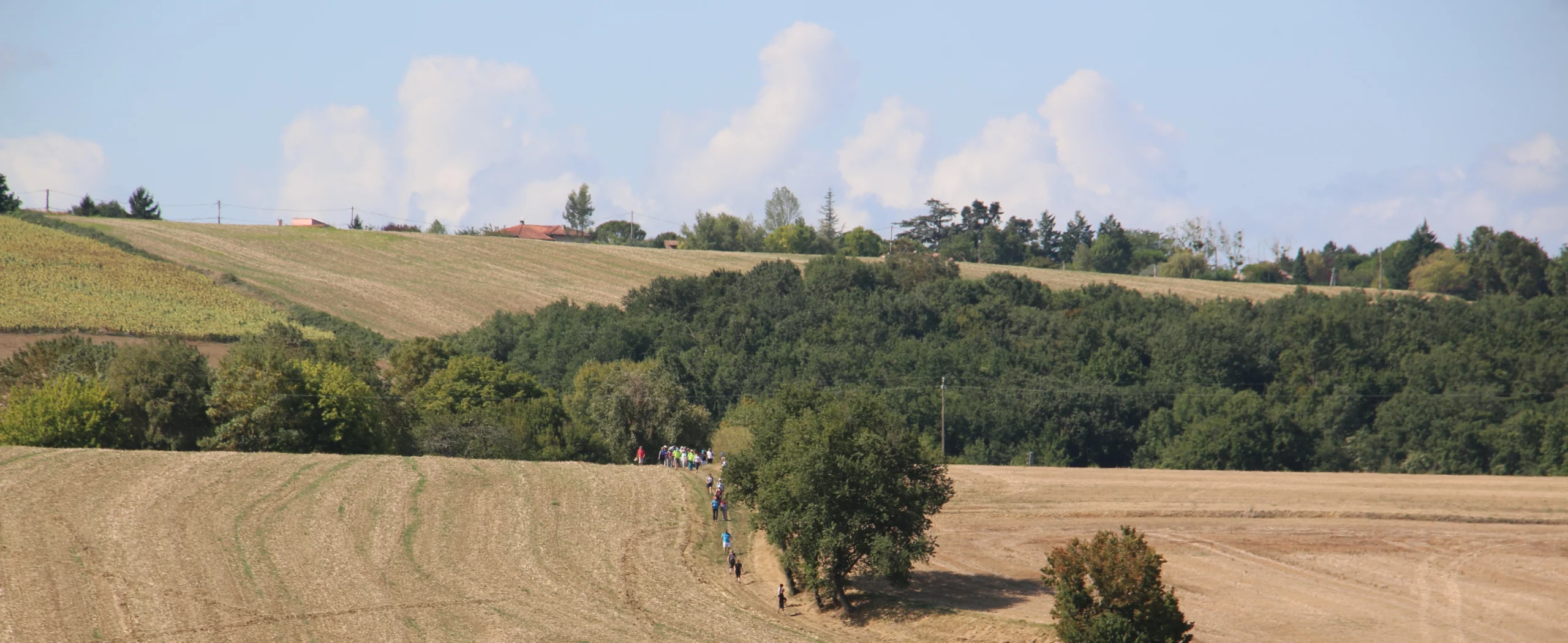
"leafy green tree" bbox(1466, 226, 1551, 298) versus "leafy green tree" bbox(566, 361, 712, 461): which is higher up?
"leafy green tree" bbox(1466, 226, 1551, 298)

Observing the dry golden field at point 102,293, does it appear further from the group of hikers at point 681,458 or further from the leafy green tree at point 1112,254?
the leafy green tree at point 1112,254

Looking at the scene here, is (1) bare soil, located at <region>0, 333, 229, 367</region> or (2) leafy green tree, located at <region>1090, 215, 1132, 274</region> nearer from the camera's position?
(1) bare soil, located at <region>0, 333, 229, 367</region>

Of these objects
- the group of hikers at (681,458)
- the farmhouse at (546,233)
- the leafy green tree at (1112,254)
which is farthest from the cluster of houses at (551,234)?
the group of hikers at (681,458)

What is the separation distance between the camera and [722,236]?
168 metres

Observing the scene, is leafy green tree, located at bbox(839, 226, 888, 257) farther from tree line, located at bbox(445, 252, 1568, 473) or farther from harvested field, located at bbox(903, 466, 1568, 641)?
harvested field, located at bbox(903, 466, 1568, 641)

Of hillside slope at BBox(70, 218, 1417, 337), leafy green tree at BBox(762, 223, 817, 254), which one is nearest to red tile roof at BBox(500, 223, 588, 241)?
leafy green tree at BBox(762, 223, 817, 254)

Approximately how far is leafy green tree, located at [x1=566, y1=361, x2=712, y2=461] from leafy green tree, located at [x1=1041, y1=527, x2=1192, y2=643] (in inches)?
1606

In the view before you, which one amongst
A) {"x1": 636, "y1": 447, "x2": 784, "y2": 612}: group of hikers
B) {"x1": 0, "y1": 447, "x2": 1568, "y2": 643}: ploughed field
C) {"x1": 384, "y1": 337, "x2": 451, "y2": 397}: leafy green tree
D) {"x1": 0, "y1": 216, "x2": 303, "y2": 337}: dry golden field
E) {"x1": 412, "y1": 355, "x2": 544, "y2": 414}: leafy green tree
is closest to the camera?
{"x1": 0, "y1": 447, "x2": 1568, "y2": 643}: ploughed field

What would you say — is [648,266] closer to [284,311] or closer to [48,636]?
[284,311]

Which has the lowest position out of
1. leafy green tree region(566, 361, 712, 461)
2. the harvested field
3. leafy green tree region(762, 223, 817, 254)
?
the harvested field

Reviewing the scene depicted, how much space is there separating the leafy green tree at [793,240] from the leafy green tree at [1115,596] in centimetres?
13619

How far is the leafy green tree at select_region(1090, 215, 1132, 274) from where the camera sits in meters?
172

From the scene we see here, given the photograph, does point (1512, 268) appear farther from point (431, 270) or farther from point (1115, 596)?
point (1115, 596)

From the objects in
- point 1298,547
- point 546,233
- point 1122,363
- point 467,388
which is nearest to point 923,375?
point 1122,363
